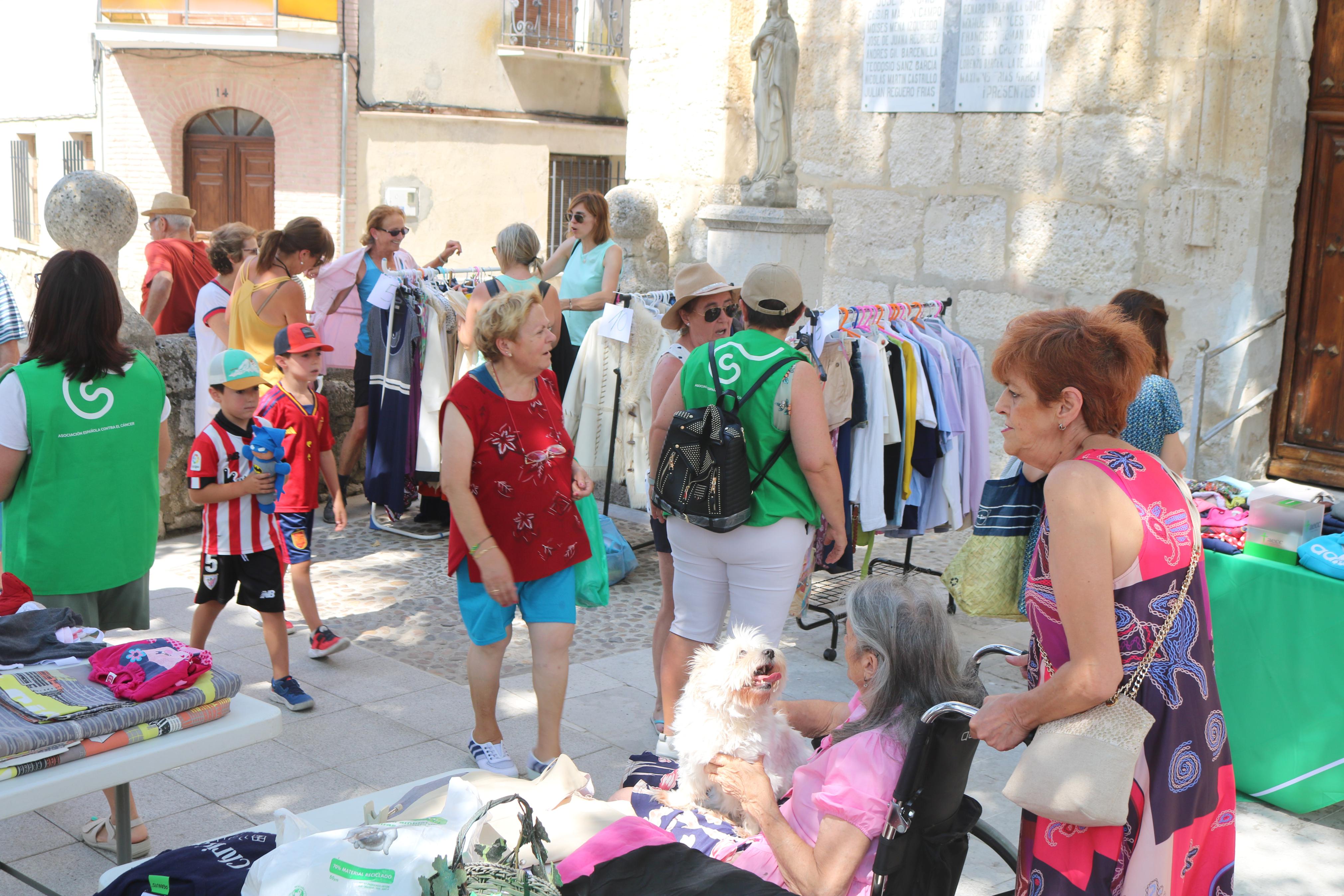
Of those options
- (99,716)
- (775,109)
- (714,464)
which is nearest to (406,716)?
(714,464)

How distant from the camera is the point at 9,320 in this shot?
4199 mm

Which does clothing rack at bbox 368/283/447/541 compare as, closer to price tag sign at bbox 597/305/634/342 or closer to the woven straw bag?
price tag sign at bbox 597/305/634/342

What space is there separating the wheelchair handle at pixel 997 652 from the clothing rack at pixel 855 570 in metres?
1.90

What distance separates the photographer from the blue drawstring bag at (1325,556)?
12.2 feet

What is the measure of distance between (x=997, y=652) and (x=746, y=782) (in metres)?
0.67

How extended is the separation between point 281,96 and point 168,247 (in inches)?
472

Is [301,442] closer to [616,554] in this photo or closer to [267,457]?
[267,457]

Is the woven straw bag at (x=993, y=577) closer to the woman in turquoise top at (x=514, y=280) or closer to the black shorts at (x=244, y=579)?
the black shorts at (x=244, y=579)

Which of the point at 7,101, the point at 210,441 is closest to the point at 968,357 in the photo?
the point at 210,441

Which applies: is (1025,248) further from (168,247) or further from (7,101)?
(7,101)

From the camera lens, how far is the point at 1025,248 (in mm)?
7934

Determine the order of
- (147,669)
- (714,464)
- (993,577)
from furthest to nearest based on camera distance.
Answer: (714,464) → (993,577) → (147,669)

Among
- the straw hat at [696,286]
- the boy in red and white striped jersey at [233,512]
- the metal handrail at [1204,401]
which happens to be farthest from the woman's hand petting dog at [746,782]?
the metal handrail at [1204,401]

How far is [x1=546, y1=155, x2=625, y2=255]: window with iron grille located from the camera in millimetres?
20703
